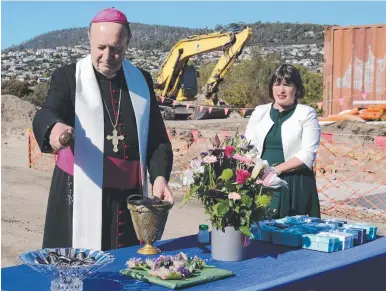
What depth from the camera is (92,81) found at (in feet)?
10.3

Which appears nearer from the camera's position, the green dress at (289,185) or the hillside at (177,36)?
the green dress at (289,185)

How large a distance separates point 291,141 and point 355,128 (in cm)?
1029

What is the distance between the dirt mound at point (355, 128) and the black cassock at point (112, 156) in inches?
439

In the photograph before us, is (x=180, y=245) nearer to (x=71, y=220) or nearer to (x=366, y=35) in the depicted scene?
(x=71, y=220)

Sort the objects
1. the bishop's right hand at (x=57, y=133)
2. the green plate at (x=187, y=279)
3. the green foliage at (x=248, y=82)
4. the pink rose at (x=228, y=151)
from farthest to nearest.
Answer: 1. the green foliage at (x=248, y=82)
2. the pink rose at (x=228, y=151)
3. the bishop's right hand at (x=57, y=133)
4. the green plate at (x=187, y=279)

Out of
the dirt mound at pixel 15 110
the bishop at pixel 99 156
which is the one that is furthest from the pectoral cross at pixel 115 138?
the dirt mound at pixel 15 110

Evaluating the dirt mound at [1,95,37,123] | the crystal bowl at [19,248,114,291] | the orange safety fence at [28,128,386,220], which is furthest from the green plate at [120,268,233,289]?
the dirt mound at [1,95,37,123]

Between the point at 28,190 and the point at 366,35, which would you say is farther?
the point at 366,35

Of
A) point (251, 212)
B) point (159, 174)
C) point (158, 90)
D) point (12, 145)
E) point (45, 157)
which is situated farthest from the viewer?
point (158, 90)

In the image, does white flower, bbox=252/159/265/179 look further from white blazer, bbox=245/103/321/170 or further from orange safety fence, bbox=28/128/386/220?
orange safety fence, bbox=28/128/386/220

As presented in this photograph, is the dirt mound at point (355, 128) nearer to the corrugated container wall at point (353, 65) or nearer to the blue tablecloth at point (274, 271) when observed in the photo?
the corrugated container wall at point (353, 65)

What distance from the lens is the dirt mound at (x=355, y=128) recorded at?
13812 mm

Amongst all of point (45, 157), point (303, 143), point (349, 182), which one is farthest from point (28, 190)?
point (303, 143)

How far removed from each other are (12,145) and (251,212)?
16.3 metres
